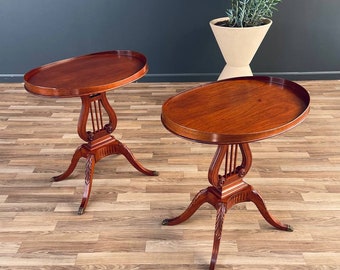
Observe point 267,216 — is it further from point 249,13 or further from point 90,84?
point 249,13

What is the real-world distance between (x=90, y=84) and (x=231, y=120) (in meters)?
0.75

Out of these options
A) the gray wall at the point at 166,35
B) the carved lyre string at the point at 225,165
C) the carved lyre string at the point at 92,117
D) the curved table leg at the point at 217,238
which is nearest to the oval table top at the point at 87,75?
the carved lyre string at the point at 92,117

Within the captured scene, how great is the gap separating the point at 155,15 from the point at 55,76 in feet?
5.92

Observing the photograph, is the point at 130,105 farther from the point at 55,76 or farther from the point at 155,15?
the point at 55,76

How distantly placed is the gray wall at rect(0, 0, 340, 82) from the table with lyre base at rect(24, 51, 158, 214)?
1.41 meters

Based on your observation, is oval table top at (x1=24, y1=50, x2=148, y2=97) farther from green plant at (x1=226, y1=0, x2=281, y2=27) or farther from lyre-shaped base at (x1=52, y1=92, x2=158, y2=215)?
green plant at (x1=226, y1=0, x2=281, y2=27)

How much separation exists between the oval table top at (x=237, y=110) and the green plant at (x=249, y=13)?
1367 mm

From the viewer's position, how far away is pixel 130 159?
7.77 ft

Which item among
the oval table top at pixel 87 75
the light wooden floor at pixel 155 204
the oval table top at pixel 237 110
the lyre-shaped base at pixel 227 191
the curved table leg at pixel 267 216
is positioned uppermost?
the oval table top at pixel 237 110

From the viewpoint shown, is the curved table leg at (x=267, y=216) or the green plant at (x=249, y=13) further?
the green plant at (x=249, y=13)

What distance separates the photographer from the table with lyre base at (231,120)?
4.84 feet

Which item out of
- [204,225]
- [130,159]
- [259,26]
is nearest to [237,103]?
[204,225]

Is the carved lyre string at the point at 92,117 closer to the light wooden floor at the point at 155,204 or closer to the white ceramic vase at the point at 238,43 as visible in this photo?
the light wooden floor at the point at 155,204

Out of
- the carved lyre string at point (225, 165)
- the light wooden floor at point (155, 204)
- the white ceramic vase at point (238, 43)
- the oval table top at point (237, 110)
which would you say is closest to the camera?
the oval table top at point (237, 110)
